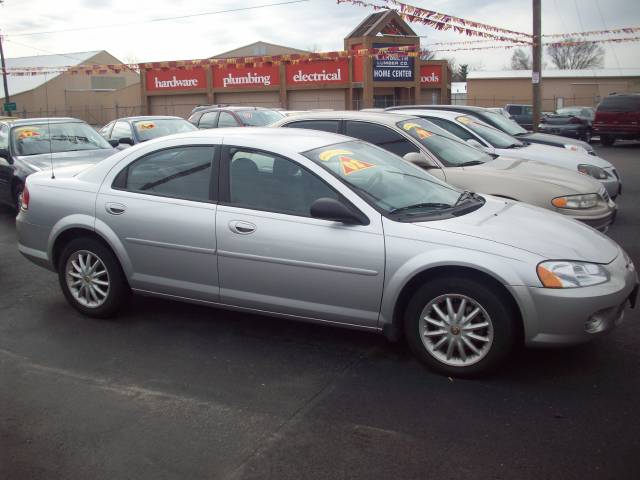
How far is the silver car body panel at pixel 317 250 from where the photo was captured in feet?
13.2

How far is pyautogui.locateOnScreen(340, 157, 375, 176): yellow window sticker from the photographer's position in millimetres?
4773

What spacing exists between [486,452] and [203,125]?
15.2m

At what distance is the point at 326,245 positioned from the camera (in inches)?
173

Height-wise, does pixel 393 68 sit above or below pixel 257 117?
above

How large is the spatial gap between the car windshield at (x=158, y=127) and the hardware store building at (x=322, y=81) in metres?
17.8

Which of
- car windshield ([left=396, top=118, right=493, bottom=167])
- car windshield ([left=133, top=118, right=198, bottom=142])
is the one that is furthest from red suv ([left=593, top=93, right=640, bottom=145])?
car windshield ([left=396, top=118, right=493, bottom=167])

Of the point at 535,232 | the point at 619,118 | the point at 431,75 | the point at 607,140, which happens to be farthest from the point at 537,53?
the point at 535,232

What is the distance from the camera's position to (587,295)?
3967mm

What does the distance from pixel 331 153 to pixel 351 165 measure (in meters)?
0.18

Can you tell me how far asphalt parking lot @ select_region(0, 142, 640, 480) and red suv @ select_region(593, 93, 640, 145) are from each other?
20.5 metres

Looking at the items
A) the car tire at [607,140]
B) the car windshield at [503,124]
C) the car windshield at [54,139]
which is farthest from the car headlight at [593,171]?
the car tire at [607,140]

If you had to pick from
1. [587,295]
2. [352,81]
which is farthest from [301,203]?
[352,81]

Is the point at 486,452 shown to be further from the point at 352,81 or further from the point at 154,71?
the point at 154,71

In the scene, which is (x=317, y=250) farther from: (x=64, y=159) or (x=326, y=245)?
(x=64, y=159)
